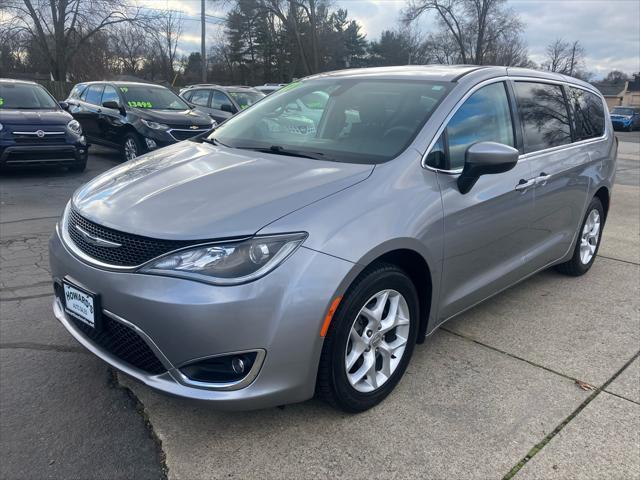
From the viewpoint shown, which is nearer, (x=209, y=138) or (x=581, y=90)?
(x=209, y=138)

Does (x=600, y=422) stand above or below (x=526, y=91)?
below

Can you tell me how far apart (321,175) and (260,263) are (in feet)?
2.16

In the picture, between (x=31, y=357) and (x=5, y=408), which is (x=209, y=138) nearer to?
(x=31, y=357)

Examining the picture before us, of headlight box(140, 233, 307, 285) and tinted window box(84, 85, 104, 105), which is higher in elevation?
tinted window box(84, 85, 104, 105)

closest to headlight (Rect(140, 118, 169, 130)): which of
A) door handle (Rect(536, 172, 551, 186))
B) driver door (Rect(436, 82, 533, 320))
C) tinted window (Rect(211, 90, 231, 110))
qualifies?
tinted window (Rect(211, 90, 231, 110))

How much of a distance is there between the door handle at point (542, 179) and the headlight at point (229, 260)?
2124 millimetres

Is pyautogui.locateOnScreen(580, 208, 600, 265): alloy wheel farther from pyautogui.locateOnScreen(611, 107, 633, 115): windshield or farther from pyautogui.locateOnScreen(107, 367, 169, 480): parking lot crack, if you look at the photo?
pyautogui.locateOnScreen(611, 107, 633, 115): windshield

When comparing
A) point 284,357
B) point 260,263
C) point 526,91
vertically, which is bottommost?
A: point 284,357

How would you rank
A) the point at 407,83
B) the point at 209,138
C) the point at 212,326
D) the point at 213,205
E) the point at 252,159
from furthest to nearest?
the point at 209,138
the point at 407,83
the point at 252,159
the point at 213,205
the point at 212,326

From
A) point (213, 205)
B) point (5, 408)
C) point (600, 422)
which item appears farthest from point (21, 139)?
point (600, 422)

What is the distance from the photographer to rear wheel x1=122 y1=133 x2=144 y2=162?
9695 mm

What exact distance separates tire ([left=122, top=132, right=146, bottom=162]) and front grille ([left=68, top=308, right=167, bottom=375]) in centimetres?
772

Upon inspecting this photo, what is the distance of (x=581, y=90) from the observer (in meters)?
4.65

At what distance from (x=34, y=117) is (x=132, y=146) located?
5.77ft
